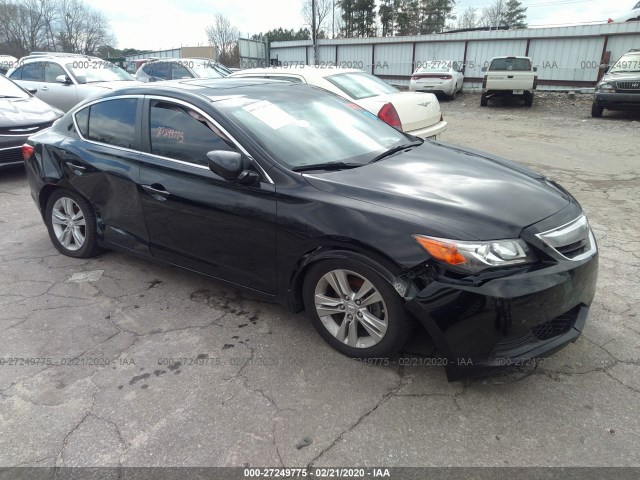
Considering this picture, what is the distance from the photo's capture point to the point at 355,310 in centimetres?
268

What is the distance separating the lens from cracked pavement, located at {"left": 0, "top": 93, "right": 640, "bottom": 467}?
219cm

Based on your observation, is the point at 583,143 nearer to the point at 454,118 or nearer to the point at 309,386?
the point at 454,118

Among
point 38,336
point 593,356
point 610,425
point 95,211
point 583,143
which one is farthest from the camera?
point 583,143

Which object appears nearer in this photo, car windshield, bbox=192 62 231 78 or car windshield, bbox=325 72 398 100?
car windshield, bbox=325 72 398 100

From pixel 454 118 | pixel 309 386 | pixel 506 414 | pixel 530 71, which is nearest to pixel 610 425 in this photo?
pixel 506 414

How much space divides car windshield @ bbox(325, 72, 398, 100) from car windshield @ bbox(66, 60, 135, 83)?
634 centimetres

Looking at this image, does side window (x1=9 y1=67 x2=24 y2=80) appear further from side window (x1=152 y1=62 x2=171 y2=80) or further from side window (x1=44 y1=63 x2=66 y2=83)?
side window (x1=152 y1=62 x2=171 y2=80)

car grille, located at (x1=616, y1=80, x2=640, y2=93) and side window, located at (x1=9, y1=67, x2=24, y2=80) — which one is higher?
side window, located at (x1=9, y1=67, x2=24, y2=80)

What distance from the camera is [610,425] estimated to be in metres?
2.29

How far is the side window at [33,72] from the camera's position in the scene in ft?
35.9

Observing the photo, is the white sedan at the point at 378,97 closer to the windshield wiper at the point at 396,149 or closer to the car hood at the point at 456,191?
the windshield wiper at the point at 396,149

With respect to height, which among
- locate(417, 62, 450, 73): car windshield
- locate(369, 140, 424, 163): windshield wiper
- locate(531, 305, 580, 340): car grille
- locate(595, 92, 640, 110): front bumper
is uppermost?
locate(417, 62, 450, 73): car windshield

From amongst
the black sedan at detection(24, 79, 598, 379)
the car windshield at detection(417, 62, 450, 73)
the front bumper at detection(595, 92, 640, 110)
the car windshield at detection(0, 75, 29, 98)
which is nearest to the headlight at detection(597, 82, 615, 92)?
the front bumper at detection(595, 92, 640, 110)

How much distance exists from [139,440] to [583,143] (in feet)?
34.1
